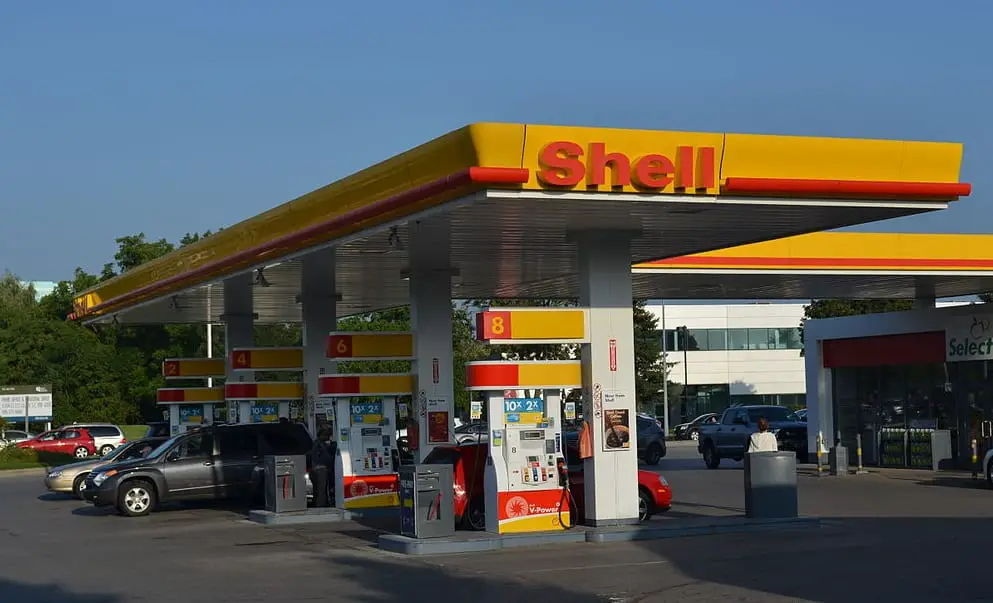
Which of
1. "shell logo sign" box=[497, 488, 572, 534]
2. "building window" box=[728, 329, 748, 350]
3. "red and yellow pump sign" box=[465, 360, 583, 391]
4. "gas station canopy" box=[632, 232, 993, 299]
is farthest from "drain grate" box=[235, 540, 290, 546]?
"building window" box=[728, 329, 748, 350]

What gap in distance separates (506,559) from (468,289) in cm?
1410

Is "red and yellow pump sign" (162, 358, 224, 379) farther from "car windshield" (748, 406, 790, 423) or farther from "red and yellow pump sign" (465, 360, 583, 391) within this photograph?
"red and yellow pump sign" (465, 360, 583, 391)

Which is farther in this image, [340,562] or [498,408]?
[498,408]

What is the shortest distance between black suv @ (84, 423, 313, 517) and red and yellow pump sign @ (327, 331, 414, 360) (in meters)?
4.10

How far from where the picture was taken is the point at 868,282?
32.0 metres

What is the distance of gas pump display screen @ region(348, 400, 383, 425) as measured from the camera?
2417 centimetres

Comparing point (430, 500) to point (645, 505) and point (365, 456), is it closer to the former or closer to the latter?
point (645, 505)

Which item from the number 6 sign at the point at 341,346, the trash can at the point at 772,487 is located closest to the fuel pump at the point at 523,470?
the trash can at the point at 772,487

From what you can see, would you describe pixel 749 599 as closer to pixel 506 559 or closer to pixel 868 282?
pixel 506 559

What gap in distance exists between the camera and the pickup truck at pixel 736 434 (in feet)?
124

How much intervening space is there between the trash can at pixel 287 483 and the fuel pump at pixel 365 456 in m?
0.71

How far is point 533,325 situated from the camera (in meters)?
18.1

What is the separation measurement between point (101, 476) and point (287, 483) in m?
4.93

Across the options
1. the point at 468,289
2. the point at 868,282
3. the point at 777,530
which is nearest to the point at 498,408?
the point at 777,530
